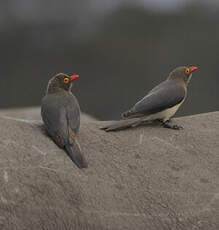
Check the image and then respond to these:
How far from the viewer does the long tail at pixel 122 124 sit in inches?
252

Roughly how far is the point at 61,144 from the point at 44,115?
46 cm

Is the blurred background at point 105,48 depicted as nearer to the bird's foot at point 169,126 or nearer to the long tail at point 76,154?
the bird's foot at point 169,126

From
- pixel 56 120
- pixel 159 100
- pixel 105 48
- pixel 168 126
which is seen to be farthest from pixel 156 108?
pixel 105 48

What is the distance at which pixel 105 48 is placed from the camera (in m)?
21.2

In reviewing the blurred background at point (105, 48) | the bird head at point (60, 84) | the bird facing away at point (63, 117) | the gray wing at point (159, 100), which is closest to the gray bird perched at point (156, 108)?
the gray wing at point (159, 100)

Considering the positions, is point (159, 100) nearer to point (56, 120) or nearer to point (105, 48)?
point (56, 120)

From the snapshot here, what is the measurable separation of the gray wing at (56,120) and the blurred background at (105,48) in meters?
12.5

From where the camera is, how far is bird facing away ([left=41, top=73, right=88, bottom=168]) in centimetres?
572

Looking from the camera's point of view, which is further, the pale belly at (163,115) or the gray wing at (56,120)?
the pale belly at (163,115)

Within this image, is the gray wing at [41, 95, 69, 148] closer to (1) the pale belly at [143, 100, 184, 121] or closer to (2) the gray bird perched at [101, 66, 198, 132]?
(2) the gray bird perched at [101, 66, 198, 132]

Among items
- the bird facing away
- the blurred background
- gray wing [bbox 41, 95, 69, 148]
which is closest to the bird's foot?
the bird facing away

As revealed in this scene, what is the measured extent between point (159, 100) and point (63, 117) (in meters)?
1.20

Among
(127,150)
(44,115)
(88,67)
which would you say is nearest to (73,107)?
(44,115)

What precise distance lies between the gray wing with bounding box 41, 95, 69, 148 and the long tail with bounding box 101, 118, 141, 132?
587 millimetres
